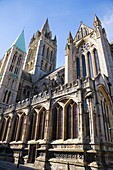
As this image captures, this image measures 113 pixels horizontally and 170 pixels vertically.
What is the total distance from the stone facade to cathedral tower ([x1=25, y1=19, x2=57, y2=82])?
72.3 ft

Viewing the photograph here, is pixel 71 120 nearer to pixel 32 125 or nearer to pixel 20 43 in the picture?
pixel 32 125

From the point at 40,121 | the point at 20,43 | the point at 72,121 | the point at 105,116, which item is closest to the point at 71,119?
the point at 72,121

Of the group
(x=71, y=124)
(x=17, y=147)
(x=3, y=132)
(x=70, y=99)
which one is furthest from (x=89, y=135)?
(x=3, y=132)

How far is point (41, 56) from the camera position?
166 feet

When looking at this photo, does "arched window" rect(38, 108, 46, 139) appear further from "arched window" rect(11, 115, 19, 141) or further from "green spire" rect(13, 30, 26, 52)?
"green spire" rect(13, 30, 26, 52)

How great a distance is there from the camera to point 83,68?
2464cm

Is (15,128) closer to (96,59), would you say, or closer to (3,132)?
(3,132)

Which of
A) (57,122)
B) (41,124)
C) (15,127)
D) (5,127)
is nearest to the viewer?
(57,122)

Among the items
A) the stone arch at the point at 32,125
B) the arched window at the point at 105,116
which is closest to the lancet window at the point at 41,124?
the stone arch at the point at 32,125

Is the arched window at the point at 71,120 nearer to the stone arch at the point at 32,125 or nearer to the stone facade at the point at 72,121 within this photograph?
the stone facade at the point at 72,121

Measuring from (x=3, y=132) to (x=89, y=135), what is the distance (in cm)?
1737

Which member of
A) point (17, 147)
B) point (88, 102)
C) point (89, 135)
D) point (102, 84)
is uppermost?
point (102, 84)

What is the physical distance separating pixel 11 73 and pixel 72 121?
1051 inches

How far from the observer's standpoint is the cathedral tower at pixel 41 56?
48.3 m
